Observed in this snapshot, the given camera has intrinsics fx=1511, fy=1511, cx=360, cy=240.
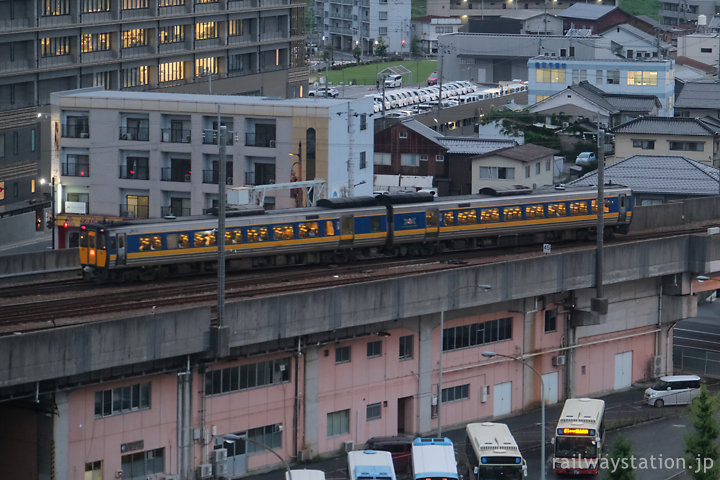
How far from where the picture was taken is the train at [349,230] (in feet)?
127

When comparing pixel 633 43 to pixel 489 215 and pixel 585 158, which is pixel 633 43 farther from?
pixel 489 215

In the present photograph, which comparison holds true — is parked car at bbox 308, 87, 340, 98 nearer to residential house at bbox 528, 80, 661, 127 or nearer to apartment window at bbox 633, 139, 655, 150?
residential house at bbox 528, 80, 661, 127

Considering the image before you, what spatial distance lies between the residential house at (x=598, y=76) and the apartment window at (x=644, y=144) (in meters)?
19.0

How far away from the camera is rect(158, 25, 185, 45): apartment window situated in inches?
3009

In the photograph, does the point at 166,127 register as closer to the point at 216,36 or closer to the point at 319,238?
the point at 319,238

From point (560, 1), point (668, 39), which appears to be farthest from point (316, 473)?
point (560, 1)

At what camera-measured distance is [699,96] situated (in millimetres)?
91125

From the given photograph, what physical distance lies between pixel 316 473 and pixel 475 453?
4.29 m

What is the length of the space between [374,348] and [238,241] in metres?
5.68

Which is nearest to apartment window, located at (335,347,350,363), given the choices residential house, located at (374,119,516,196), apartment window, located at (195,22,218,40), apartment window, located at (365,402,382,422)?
apartment window, located at (365,402,382,422)

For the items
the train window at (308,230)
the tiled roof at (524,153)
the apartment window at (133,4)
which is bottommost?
the tiled roof at (524,153)

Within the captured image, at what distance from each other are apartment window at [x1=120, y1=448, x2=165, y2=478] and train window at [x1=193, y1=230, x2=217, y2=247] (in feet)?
26.6

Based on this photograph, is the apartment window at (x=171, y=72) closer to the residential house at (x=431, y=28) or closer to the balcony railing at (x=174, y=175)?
the balcony railing at (x=174, y=175)

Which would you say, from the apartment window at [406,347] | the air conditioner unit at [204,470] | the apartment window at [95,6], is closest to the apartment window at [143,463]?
the air conditioner unit at [204,470]
